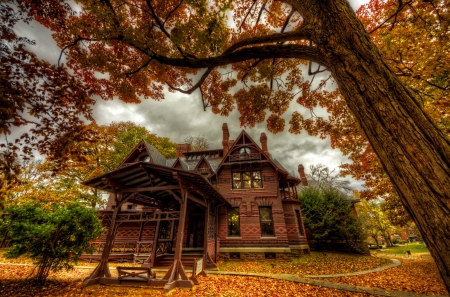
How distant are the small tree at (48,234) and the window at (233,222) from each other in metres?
10.2

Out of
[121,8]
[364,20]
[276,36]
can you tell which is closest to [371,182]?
[364,20]

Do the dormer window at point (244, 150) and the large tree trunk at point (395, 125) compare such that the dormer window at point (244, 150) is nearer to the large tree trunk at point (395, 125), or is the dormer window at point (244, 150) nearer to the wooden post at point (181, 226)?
the wooden post at point (181, 226)

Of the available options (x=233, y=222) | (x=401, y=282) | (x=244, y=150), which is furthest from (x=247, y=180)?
(x=401, y=282)

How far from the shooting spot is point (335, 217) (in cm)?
1755

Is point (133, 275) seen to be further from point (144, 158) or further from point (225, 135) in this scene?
point (225, 135)

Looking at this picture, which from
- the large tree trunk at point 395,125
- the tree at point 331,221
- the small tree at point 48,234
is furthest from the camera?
the tree at point 331,221

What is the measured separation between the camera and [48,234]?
676 centimetres

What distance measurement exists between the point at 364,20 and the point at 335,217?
16177 mm

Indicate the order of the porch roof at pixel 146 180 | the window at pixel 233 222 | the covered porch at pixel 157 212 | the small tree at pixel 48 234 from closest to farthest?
the small tree at pixel 48 234, the covered porch at pixel 157 212, the porch roof at pixel 146 180, the window at pixel 233 222

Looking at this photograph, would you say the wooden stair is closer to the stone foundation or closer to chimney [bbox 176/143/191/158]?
the stone foundation

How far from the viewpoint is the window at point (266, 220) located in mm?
14984

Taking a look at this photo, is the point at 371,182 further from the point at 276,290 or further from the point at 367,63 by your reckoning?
the point at 367,63

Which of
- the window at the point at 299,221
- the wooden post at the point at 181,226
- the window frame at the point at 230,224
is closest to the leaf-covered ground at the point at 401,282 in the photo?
the wooden post at the point at 181,226

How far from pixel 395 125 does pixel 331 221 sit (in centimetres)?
1851
